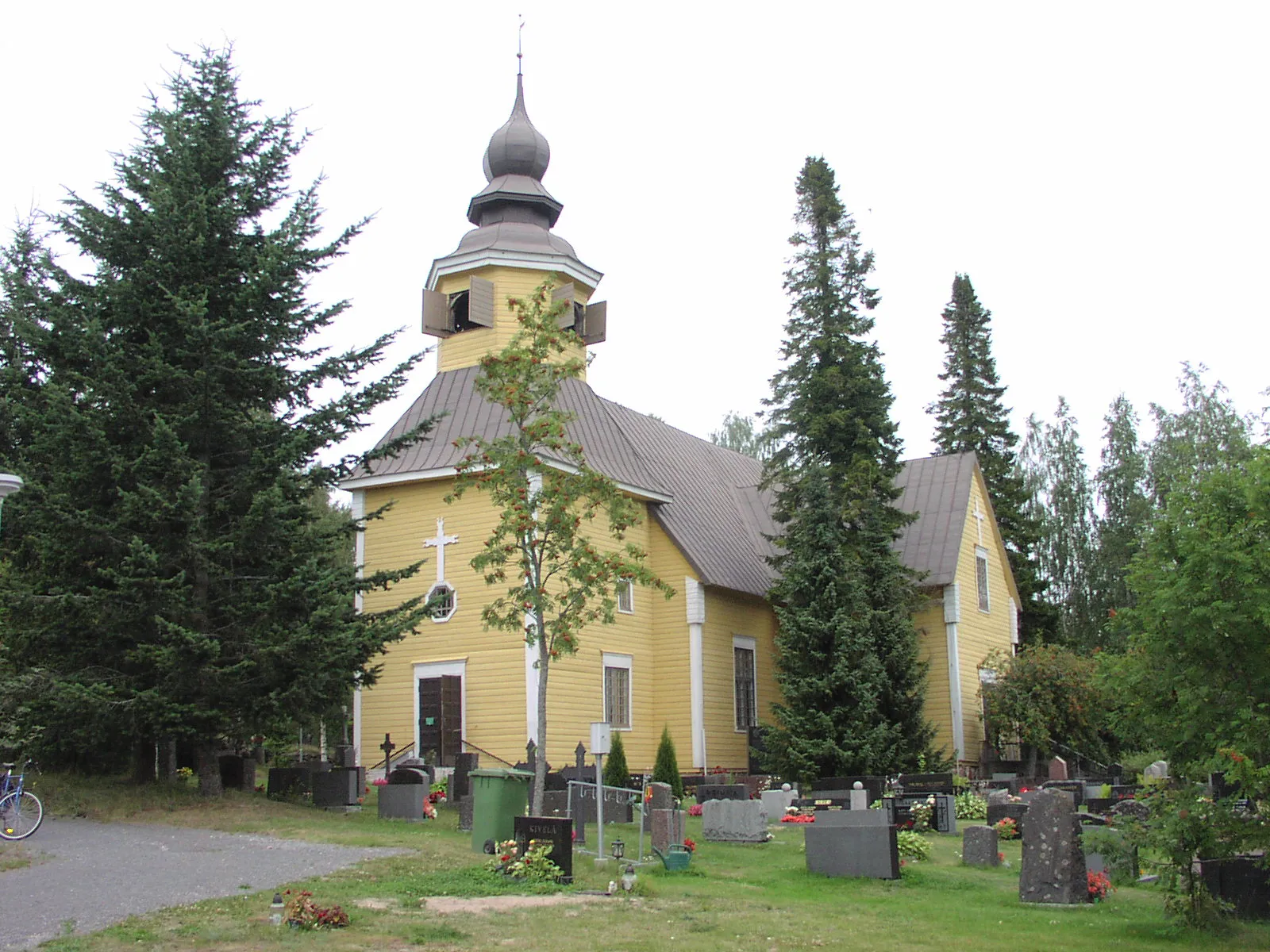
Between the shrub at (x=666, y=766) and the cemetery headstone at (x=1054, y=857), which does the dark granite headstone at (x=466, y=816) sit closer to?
the shrub at (x=666, y=766)

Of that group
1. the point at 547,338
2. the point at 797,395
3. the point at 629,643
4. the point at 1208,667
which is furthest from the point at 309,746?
the point at 1208,667

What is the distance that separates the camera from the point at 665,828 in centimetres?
1484

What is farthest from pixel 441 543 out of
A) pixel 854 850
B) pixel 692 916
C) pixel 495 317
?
pixel 692 916

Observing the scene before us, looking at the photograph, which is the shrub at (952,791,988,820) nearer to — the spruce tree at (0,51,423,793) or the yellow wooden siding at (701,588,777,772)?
the yellow wooden siding at (701,588,777,772)

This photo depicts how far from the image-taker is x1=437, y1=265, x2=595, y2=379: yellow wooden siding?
28141 mm

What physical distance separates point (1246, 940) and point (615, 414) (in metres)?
22.6

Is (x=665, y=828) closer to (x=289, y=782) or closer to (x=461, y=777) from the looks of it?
(x=461, y=777)

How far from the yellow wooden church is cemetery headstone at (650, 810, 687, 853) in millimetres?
7921

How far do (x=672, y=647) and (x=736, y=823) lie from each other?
10566 millimetres

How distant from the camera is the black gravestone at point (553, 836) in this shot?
41.0ft

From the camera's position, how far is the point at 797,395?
27.7 m

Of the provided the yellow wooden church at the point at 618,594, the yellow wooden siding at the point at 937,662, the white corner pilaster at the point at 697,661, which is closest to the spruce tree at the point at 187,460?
the yellow wooden church at the point at 618,594

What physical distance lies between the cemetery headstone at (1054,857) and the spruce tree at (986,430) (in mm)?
26796

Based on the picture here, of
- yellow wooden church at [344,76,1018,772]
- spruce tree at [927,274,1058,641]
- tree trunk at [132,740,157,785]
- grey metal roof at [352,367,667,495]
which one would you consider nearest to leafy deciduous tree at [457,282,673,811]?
tree trunk at [132,740,157,785]
